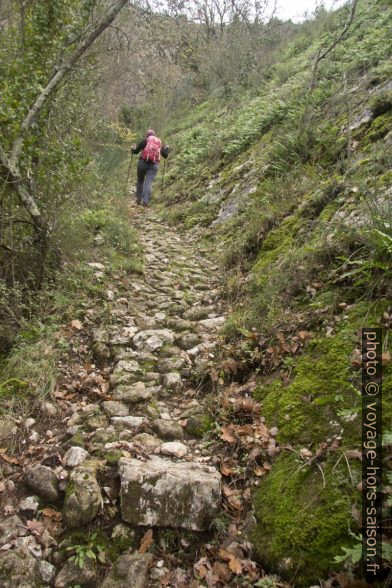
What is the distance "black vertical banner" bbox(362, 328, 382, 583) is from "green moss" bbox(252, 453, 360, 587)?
0.27 feet

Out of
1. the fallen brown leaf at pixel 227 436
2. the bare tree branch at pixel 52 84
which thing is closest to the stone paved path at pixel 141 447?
the fallen brown leaf at pixel 227 436

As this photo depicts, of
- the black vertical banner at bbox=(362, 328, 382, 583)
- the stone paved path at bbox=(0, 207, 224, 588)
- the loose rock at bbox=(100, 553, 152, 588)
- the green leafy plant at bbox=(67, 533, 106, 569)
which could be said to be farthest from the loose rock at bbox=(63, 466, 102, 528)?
the black vertical banner at bbox=(362, 328, 382, 583)

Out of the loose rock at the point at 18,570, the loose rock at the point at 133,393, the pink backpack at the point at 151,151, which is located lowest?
the loose rock at the point at 18,570

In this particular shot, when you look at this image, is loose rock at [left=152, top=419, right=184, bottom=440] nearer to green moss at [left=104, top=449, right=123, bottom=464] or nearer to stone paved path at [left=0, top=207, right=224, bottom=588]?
stone paved path at [left=0, top=207, right=224, bottom=588]

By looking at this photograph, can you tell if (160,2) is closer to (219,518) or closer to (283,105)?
(283,105)

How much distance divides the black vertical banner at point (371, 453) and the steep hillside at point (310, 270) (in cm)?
5

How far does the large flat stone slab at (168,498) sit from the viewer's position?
8.32 ft

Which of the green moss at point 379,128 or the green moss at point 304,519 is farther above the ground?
the green moss at point 379,128

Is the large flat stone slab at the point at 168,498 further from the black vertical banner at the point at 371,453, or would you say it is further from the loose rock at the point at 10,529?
the black vertical banner at the point at 371,453

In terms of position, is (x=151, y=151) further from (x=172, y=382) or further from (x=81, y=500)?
(x=81, y=500)

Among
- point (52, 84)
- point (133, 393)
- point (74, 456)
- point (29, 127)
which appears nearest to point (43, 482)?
point (74, 456)

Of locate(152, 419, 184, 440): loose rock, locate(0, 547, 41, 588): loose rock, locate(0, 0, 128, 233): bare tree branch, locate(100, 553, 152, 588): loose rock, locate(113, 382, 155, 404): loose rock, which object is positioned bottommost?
locate(100, 553, 152, 588): loose rock

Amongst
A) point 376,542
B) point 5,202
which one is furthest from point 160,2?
point 376,542

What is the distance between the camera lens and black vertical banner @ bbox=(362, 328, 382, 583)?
1945 millimetres
